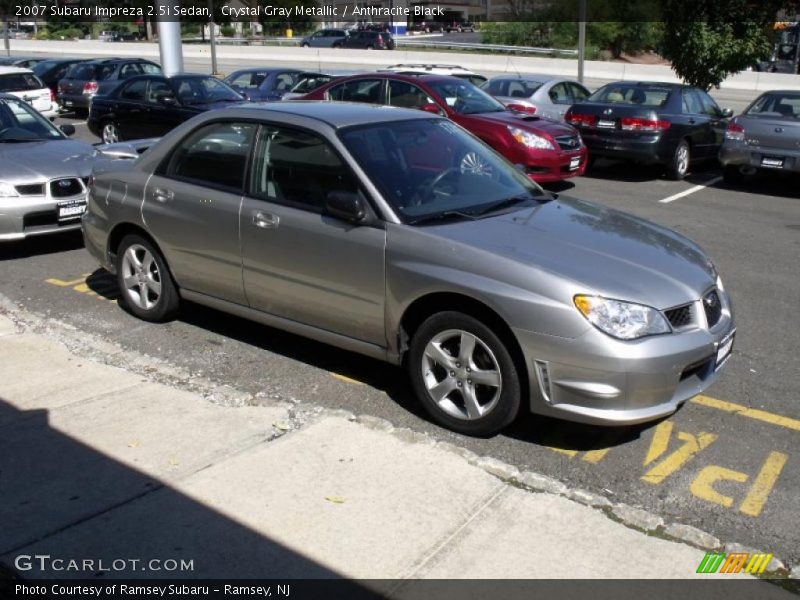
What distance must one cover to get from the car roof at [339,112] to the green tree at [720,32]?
13.7 m

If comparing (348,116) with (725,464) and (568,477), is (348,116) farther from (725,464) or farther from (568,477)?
(725,464)

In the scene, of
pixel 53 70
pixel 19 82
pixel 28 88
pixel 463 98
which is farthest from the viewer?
pixel 53 70

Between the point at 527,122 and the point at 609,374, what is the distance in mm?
8719

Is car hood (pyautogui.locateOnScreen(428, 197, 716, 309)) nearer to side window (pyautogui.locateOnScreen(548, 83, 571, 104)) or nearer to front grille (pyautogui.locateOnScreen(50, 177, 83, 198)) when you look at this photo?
front grille (pyautogui.locateOnScreen(50, 177, 83, 198))

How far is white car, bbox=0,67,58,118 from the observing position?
18719mm

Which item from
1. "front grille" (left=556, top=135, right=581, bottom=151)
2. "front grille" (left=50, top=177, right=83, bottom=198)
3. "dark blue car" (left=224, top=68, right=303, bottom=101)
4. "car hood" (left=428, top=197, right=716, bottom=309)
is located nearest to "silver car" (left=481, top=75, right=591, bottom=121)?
"front grille" (left=556, top=135, right=581, bottom=151)

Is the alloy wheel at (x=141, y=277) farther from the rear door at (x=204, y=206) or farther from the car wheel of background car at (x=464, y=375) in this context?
the car wheel of background car at (x=464, y=375)

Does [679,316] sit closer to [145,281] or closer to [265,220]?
[265,220]

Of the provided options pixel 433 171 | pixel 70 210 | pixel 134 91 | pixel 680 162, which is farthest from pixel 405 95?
pixel 433 171

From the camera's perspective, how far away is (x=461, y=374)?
464 cm

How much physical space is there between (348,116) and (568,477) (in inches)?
105

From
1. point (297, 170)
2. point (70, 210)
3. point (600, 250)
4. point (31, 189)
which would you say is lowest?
point (70, 210)

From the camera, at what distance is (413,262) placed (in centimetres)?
474

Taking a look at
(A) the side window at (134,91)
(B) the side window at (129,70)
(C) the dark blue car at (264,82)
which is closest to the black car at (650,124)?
(C) the dark blue car at (264,82)
